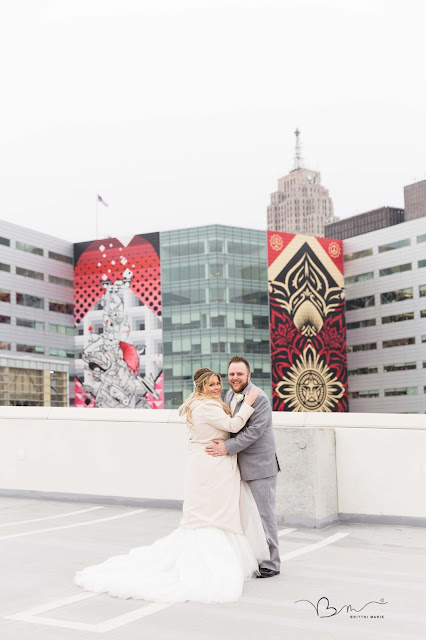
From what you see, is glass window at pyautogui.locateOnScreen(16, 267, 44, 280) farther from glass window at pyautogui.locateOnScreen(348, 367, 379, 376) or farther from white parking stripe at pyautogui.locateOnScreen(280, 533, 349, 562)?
white parking stripe at pyautogui.locateOnScreen(280, 533, 349, 562)

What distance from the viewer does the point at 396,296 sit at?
355ft

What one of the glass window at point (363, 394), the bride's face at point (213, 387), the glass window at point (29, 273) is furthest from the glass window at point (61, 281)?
the bride's face at point (213, 387)

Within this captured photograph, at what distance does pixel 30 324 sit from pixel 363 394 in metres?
48.0

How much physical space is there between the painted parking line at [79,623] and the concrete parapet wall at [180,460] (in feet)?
12.4

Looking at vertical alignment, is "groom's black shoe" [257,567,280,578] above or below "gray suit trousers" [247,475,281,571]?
below

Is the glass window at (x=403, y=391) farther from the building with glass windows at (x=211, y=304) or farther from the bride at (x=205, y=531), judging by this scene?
the bride at (x=205, y=531)

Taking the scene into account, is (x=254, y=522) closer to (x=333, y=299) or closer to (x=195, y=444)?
(x=195, y=444)

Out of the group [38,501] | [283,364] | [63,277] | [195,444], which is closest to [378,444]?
[195,444]

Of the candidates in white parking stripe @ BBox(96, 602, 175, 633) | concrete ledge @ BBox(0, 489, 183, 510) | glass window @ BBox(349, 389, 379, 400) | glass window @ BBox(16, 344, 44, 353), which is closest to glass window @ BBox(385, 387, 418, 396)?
glass window @ BBox(349, 389, 379, 400)

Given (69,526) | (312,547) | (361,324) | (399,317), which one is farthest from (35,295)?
(312,547)

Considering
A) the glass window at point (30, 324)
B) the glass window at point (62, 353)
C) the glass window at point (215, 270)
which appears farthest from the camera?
the glass window at point (62, 353)

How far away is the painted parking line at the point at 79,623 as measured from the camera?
15.3 ft

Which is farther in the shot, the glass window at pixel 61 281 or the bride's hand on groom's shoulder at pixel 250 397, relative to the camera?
the glass window at pixel 61 281

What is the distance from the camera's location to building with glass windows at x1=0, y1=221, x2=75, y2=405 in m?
104
